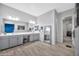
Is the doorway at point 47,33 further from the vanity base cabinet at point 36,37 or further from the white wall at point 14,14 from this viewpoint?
the white wall at point 14,14

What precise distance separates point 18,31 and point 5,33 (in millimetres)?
766

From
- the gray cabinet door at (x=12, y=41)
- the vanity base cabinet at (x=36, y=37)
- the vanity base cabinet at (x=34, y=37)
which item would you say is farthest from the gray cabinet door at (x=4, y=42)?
the vanity base cabinet at (x=36, y=37)

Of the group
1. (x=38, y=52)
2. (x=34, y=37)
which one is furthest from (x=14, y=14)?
(x=38, y=52)

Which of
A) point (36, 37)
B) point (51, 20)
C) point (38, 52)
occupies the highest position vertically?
point (51, 20)

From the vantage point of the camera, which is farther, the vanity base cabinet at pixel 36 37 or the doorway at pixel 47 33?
the vanity base cabinet at pixel 36 37

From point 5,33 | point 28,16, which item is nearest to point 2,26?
point 5,33

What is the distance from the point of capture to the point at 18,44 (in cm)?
296

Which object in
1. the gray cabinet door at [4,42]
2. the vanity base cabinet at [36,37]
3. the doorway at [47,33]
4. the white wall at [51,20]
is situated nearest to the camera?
the gray cabinet door at [4,42]

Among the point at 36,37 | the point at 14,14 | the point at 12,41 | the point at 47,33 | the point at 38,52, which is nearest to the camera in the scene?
the point at 38,52

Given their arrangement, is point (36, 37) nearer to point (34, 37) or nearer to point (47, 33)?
point (34, 37)

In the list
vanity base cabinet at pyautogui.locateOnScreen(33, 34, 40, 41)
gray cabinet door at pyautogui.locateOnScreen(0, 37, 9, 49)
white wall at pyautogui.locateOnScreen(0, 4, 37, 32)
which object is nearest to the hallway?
gray cabinet door at pyautogui.locateOnScreen(0, 37, 9, 49)

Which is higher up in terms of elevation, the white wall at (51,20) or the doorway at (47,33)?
the white wall at (51,20)

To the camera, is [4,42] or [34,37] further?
[34,37]

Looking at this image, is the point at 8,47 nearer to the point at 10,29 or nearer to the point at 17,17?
the point at 10,29
